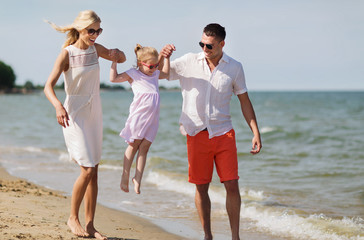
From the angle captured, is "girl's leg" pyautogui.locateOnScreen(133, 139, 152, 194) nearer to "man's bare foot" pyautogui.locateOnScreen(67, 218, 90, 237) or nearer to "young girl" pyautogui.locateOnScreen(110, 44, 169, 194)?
"young girl" pyautogui.locateOnScreen(110, 44, 169, 194)

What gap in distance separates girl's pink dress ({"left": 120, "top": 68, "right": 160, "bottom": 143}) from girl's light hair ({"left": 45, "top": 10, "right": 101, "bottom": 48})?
578 mm

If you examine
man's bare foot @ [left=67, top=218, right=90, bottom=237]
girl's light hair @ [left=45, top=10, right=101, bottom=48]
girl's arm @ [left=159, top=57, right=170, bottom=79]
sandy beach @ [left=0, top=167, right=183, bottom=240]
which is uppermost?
girl's light hair @ [left=45, top=10, right=101, bottom=48]

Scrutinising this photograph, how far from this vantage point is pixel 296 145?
1720 cm

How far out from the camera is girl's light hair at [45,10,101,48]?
4.24m

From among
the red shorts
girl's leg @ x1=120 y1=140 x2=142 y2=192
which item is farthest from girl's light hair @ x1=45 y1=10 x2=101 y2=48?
the red shorts

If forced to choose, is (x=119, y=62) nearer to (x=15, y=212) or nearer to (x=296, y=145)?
(x=15, y=212)

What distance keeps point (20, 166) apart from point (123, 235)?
6520mm

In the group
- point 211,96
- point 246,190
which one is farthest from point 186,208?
point 211,96

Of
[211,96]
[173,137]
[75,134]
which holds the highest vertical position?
[211,96]

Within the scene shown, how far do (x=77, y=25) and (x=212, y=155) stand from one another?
67.9 inches

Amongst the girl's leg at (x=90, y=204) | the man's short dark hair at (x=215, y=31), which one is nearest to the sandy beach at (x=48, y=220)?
the girl's leg at (x=90, y=204)

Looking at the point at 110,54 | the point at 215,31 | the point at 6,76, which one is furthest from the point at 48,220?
the point at 6,76

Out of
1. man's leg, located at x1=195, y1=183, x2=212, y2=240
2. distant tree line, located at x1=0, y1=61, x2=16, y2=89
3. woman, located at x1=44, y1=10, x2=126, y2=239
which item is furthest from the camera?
distant tree line, located at x1=0, y1=61, x2=16, y2=89

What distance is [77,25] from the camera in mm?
4293
